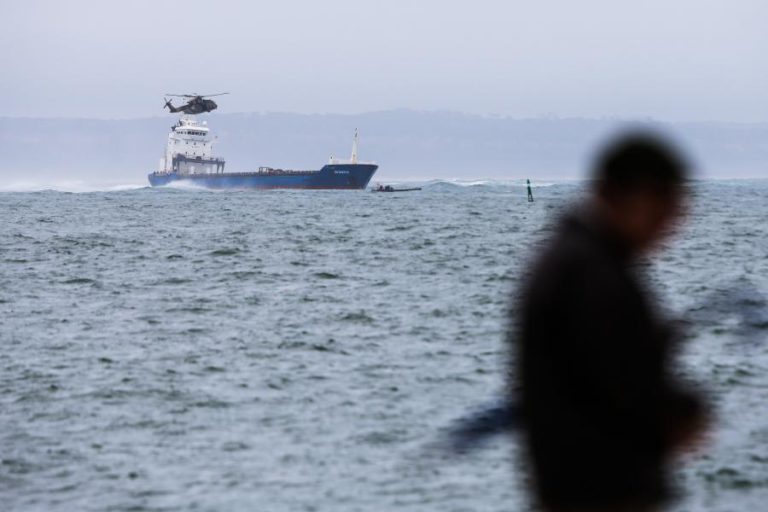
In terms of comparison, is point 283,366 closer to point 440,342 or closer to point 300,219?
point 440,342

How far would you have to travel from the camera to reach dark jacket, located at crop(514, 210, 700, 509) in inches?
145

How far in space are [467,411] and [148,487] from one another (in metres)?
5.21

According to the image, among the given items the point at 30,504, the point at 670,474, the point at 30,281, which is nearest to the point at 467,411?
the point at 30,504

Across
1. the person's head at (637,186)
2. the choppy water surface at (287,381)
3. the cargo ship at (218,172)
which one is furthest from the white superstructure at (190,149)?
the person's head at (637,186)

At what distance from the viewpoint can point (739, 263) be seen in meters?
45.9

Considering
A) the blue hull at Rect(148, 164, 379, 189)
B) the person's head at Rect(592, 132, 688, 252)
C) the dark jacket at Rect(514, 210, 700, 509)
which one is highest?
the person's head at Rect(592, 132, 688, 252)

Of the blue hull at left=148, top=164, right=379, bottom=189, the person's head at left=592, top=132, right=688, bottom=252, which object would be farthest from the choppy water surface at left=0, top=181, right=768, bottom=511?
the blue hull at left=148, top=164, right=379, bottom=189

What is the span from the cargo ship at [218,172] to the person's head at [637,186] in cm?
13871

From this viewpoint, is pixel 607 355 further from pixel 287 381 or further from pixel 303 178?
pixel 303 178

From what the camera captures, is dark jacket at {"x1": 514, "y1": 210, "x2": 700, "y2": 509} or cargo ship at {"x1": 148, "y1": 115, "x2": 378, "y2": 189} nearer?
dark jacket at {"x1": 514, "y1": 210, "x2": 700, "y2": 509}

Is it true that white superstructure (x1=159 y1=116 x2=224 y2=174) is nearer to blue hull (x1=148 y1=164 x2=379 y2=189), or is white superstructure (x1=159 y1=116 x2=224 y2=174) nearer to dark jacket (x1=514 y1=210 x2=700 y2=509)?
blue hull (x1=148 y1=164 x2=379 y2=189)

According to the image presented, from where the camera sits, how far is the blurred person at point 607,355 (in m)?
3.69

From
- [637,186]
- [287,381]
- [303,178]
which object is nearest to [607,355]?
[637,186]

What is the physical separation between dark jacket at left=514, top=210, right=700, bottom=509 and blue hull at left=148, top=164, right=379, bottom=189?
465 ft
